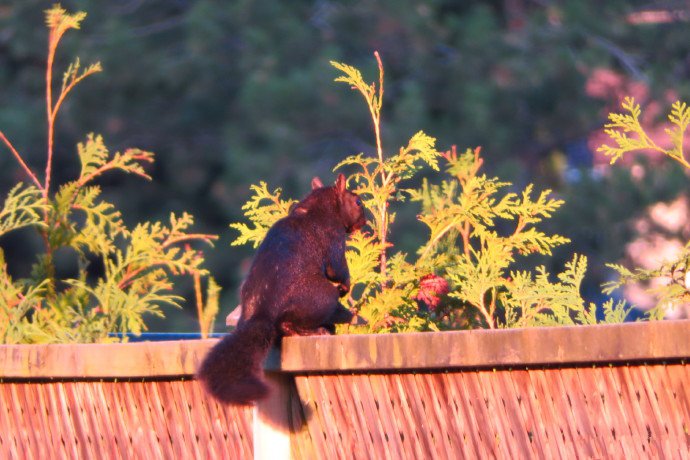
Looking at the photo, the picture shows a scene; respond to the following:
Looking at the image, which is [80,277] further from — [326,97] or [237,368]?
[326,97]

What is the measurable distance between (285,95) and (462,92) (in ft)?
7.26

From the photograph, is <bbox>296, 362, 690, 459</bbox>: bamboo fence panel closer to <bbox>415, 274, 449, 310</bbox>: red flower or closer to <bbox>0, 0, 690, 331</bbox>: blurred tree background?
<bbox>415, 274, 449, 310</bbox>: red flower

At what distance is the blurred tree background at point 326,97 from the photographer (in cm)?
1479

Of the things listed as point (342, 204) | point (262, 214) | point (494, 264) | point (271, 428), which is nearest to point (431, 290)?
point (494, 264)

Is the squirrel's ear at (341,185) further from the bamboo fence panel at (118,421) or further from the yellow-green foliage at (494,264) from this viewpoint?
the bamboo fence panel at (118,421)

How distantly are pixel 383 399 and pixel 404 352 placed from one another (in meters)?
0.18

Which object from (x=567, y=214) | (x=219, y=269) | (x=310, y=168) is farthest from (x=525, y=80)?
(x=219, y=269)

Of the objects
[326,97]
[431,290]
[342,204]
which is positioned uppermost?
Answer: [326,97]

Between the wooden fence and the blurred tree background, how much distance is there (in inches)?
400

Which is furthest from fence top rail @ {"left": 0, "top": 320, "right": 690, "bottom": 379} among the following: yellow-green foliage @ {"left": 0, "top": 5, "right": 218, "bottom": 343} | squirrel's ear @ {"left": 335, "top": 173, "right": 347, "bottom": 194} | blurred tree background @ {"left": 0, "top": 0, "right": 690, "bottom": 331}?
blurred tree background @ {"left": 0, "top": 0, "right": 690, "bottom": 331}

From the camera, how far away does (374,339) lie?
3.22m

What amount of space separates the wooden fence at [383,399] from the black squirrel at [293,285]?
5.3 inches

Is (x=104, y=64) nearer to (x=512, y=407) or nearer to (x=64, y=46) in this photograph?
(x=64, y=46)

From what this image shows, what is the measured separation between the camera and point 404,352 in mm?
3186
